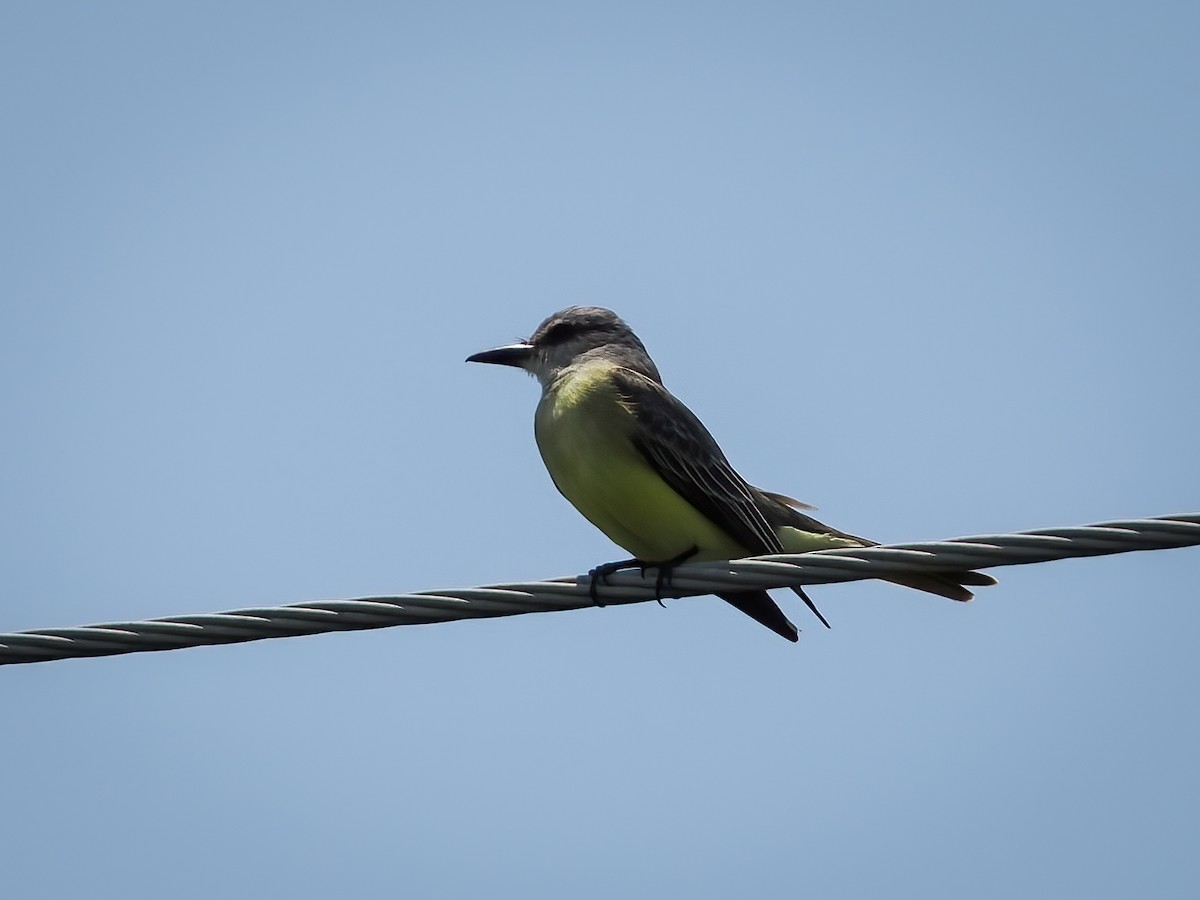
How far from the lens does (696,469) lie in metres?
7.43

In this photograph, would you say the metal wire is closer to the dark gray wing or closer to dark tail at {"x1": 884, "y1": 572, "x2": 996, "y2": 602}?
dark tail at {"x1": 884, "y1": 572, "x2": 996, "y2": 602}

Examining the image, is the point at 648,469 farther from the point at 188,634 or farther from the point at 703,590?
the point at 188,634

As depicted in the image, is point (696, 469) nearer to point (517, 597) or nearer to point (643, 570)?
point (643, 570)

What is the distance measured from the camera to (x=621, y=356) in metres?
8.68

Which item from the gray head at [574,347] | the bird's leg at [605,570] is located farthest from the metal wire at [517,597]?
the gray head at [574,347]

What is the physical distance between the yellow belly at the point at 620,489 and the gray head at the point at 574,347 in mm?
905

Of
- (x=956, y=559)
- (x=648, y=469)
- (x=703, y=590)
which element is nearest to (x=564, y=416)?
(x=648, y=469)

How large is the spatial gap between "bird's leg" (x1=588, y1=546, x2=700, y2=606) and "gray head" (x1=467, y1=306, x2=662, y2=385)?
145 centimetres

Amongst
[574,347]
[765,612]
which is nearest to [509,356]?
[574,347]

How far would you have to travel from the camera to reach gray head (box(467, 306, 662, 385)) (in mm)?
8602

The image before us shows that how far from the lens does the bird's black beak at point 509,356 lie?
345 inches

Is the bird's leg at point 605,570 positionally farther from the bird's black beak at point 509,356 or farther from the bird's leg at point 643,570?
the bird's black beak at point 509,356

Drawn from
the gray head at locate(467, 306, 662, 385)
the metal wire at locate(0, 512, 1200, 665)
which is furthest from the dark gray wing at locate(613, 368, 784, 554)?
the metal wire at locate(0, 512, 1200, 665)

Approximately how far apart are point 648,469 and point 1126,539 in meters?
3.32
